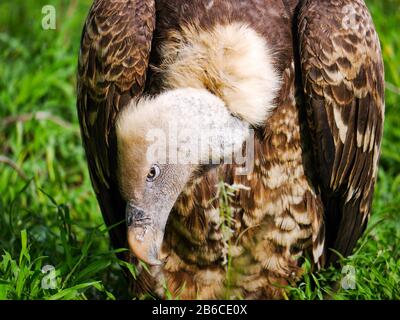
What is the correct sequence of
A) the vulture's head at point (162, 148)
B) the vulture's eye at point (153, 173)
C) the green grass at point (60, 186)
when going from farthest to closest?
the green grass at point (60, 186), the vulture's eye at point (153, 173), the vulture's head at point (162, 148)

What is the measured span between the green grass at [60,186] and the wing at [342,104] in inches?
12.0

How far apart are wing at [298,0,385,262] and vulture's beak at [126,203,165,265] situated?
1079mm

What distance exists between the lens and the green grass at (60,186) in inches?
224

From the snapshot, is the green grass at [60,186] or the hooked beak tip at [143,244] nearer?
the hooked beak tip at [143,244]

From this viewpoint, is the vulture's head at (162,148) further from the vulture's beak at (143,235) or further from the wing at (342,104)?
the wing at (342,104)

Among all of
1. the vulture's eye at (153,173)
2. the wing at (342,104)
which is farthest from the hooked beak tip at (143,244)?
the wing at (342,104)

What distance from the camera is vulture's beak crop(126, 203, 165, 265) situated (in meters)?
5.32

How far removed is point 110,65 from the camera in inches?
216

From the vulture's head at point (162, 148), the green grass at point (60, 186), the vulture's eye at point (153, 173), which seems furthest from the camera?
the green grass at point (60, 186)
